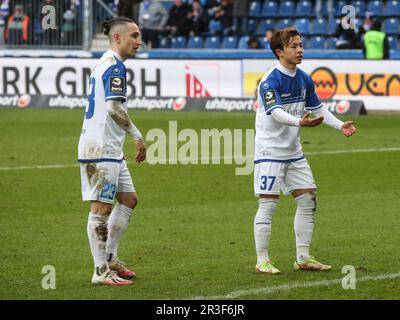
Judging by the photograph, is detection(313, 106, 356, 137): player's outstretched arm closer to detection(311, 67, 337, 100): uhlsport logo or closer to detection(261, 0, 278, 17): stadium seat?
detection(311, 67, 337, 100): uhlsport logo

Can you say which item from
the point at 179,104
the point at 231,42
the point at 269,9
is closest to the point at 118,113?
the point at 179,104

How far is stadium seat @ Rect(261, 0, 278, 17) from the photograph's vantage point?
1334 inches

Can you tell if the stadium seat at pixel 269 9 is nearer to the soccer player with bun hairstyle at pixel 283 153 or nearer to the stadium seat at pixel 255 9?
the stadium seat at pixel 255 9

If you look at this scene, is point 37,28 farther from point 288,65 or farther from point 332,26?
point 288,65

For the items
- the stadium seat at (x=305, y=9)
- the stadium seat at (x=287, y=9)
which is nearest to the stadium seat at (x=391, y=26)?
the stadium seat at (x=305, y=9)

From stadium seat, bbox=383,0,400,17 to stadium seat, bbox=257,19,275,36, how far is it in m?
3.49

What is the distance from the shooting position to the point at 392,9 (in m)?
32.2

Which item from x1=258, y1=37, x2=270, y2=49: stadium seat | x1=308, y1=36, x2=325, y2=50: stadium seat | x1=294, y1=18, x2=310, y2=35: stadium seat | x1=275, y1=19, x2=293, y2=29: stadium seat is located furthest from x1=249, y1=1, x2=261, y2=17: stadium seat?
x1=308, y1=36, x2=325, y2=50: stadium seat

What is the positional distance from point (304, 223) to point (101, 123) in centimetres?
201

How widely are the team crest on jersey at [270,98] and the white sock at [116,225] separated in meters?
1.45

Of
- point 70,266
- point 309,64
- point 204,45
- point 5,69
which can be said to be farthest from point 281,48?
point 204,45

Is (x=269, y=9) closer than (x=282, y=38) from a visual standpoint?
No
